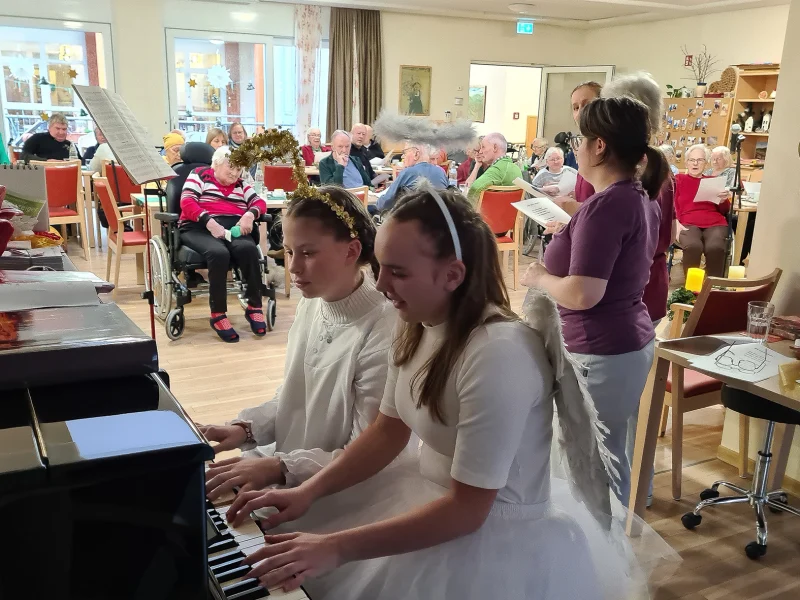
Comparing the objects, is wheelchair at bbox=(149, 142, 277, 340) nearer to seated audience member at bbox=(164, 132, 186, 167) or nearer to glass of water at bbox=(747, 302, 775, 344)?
seated audience member at bbox=(164, 132, 186, 167)

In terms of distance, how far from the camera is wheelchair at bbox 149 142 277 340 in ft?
14.0

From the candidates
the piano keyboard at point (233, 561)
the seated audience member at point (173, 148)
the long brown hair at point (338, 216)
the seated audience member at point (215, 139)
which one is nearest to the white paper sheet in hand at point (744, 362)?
the long brown hair at point (338, 216)

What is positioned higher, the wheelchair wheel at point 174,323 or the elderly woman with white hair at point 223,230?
the elderly woman with white hair at point 223,230

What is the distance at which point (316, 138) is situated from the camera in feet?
28.0

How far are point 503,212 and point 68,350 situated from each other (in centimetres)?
496

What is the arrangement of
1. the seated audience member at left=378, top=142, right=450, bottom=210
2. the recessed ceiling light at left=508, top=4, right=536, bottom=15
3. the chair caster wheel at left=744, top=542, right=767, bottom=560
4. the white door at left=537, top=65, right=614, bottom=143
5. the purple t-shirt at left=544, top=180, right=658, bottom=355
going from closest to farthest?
1. the purple t-shirt at left=544, top=180, right=658, bottom=355
2. the chair caster wheel at left=744, top=542, right=767, bottom=560
3. the seated audience member at left=378, top=142, right=450, bottom=210
4. the recessed ceiling light at left=508, top=4, right=536, bottom=15
5. the white door at left=537, top=65, right=614, bottom=143

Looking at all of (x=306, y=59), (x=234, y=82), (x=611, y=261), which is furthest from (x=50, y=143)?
(x=611, y=261)

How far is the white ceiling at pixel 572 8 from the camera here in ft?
29.2

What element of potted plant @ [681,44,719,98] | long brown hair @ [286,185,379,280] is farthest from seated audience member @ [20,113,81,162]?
potted plant @ [681,44,719,98]

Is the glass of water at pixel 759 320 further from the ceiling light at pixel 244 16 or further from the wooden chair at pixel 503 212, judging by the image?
the ceiling light at pixel 244 16

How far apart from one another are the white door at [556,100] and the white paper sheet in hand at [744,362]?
10.0 metres

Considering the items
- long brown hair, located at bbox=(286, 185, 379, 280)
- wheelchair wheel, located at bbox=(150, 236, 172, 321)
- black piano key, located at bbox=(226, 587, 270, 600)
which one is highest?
long brown hair, located at bbox=(286, 185, 379, 280)

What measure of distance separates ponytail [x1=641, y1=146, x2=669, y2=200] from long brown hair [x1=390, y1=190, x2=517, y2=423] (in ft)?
3.03

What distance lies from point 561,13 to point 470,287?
1057 centimetres
